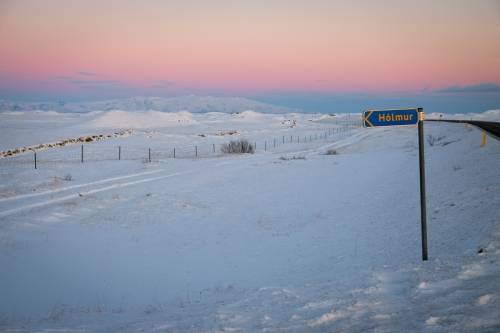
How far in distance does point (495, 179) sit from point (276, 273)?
337 inches

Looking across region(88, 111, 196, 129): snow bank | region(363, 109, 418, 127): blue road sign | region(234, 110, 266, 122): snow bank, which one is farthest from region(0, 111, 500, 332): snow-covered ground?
region(234, 110, 266, 122): snow bank

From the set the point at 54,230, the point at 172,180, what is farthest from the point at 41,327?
the point at 172,180

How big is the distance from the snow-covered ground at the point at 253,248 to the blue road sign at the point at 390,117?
8.91 ft

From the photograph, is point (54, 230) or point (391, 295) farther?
Answer: point (54, 230)

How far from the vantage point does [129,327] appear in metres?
5.59

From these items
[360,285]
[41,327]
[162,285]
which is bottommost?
[162,285]

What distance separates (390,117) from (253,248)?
21.7 feet

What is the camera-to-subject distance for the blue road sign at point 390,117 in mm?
6793

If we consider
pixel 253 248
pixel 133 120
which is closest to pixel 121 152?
pixel 253 248

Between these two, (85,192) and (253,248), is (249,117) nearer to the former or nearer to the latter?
(85,192)

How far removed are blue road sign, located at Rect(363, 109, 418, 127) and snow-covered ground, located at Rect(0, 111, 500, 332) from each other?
2.72 m

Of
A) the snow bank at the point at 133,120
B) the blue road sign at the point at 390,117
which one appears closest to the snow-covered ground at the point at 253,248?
the blue road sign at the point at 390,117

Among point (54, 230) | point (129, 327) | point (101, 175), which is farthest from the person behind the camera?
point (101, 175)

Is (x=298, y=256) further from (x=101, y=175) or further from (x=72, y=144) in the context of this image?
(x=72, y=144)
